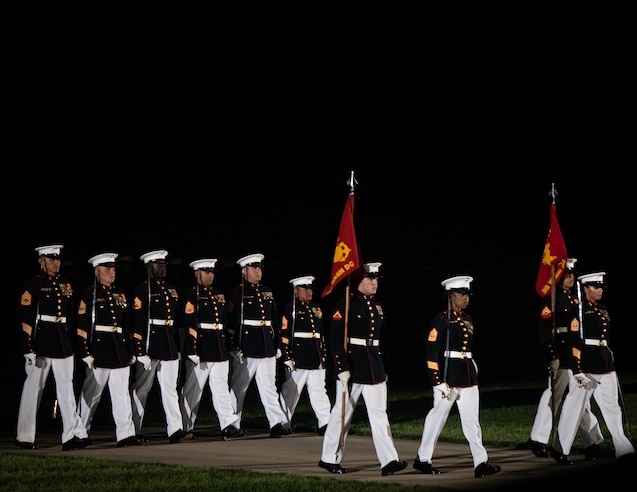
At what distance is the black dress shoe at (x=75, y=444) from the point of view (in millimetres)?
12453

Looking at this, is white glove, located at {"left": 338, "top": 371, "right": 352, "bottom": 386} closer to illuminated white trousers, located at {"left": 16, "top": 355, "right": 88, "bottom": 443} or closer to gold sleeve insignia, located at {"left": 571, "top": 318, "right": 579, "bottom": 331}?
gold sleeve insignia, located at {"left": 571, "top": 318, "right": 579, "bottom": 331}

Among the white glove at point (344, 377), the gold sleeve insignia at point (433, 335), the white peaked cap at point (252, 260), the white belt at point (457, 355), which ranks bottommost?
the white glove at point (344, 377)

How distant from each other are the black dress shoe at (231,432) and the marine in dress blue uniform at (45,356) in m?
1.75

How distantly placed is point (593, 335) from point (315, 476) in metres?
3.50

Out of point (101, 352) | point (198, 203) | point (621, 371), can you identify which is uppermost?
point (198, 203)

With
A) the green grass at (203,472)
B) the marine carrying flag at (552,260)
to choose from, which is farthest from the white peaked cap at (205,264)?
the marine carrying flag at (552,260)

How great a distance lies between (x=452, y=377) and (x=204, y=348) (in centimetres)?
419

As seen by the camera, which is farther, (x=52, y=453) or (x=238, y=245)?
(x=238, y=245)

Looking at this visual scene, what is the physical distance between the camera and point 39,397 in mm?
12594

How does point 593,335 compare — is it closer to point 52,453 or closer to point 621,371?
point 52,453

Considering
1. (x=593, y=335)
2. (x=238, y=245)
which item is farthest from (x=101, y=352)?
(x=238, y=245)

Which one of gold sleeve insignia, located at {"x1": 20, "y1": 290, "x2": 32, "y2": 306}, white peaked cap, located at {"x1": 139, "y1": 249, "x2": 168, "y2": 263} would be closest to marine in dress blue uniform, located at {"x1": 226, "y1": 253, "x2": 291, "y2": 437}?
white peaked cap, located at {"x1": 139, "y1": 249, "x2": 168, "y2": 263}

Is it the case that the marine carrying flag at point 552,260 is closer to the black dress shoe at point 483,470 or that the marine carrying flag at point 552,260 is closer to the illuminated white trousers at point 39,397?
the black dress shoe at point 483,470

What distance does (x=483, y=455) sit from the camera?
1050 centimetres
